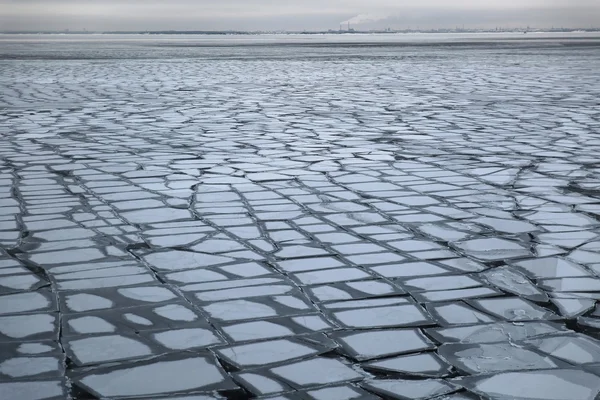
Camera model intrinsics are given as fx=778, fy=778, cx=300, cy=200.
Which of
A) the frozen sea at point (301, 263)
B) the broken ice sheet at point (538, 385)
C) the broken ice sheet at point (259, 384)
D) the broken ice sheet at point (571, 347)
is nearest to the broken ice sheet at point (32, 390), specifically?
Answer: the frozen sea at point (301, 263)

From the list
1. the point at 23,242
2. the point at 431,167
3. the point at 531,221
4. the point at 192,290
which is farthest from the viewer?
the point at 431,167

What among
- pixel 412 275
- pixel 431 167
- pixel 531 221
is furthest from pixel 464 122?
pixel 412 275

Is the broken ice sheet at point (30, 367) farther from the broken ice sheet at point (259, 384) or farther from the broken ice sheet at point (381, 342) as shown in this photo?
the broken ice sheet at point (381, 342)

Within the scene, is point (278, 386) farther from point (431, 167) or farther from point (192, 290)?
point (431, 167)

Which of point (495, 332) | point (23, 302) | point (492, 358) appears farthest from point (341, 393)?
point (23, 302)

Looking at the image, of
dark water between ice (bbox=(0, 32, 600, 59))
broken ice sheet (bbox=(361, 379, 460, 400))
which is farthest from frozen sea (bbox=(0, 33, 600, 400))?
dark water between ice (bbox=(0, 32, 600, 59))

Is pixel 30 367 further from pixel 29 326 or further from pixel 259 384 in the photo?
pixel 259 384
